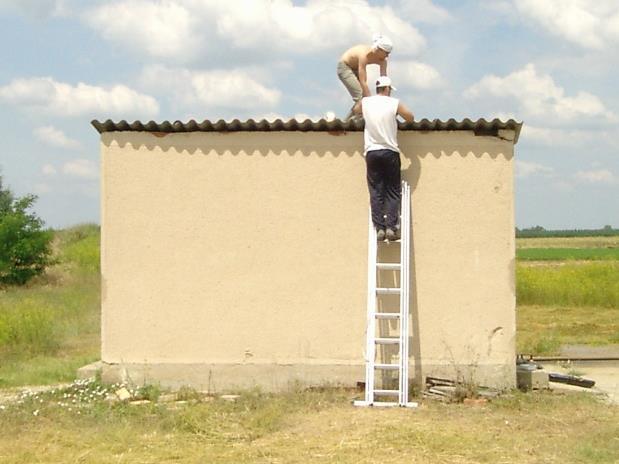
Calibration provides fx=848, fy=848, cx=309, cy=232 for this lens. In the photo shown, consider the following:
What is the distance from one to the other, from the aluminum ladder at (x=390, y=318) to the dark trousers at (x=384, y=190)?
11 centimetres

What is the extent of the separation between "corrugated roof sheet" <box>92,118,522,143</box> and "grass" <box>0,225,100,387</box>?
407 cm

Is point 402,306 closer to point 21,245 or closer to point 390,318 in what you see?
point 390,318

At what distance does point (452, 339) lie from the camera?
9.74m

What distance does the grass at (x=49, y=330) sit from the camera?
13.0 m

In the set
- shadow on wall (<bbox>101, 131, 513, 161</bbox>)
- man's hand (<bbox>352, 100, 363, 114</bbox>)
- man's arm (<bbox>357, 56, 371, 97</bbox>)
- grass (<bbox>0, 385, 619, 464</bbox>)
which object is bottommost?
grass (<bbox>0, 385, 619, 464</bbox>)

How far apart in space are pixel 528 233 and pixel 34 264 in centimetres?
10912

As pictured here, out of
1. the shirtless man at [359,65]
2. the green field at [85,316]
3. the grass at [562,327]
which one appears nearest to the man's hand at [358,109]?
the shirtless man at [359,65]

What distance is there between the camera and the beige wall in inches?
384

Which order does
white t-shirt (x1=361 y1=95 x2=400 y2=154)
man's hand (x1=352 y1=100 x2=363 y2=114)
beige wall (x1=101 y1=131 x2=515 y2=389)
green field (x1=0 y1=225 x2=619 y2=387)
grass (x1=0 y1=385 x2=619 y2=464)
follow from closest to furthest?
grass (x1=0 y1=385 x2=619 y2=464), white t-shirt (x1=361 y1=95 x2=400 y2=154), beige wall (x1=101 y1=131 x2=515 y2=389), man's hand (x1=352 y1=100 x2=363 y2=114), green field (x1=0 y1=225 x2=619 y2=387)

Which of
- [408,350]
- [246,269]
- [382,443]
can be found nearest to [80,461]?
[382,443]

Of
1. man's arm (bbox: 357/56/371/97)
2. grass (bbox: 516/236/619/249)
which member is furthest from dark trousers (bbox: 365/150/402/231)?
grass (bbox: 516/236/619/249)

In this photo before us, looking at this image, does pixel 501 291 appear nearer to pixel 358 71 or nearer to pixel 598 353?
pixel 358 71

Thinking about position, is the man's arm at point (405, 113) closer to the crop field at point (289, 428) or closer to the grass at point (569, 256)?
the crop field at point (289, 428)

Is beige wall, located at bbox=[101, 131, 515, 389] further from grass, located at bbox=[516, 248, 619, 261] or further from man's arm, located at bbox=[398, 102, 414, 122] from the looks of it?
grass, located at bbox=[516, 248, 619, 261]
